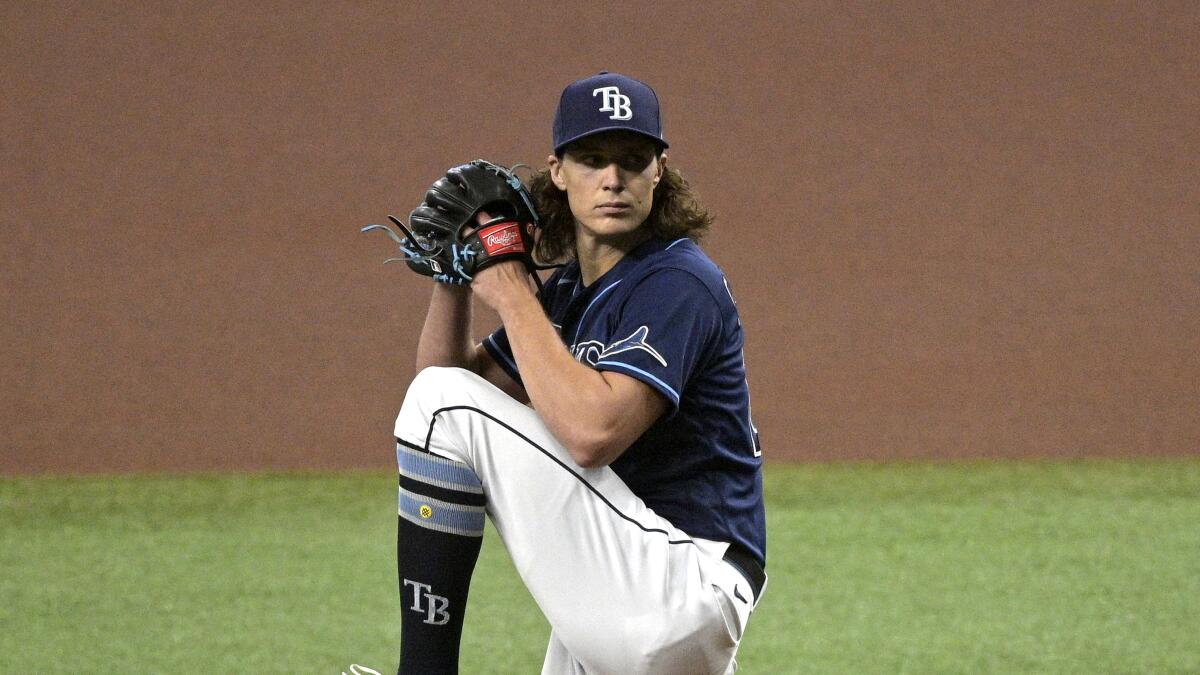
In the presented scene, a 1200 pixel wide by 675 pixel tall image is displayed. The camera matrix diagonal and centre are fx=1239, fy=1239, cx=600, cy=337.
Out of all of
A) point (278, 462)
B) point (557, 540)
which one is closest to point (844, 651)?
point (557, 540)

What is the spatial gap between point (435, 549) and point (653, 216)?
23.8 inches

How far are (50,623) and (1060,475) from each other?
3.65m

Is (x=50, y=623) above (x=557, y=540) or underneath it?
underneath

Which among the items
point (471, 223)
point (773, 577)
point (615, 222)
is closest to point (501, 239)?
point (471, 223)

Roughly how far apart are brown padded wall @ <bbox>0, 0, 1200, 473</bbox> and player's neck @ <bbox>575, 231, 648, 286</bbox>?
11.0ft

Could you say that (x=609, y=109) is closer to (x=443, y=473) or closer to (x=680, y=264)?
(x=680, y=264)

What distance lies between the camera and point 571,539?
1.61 metres

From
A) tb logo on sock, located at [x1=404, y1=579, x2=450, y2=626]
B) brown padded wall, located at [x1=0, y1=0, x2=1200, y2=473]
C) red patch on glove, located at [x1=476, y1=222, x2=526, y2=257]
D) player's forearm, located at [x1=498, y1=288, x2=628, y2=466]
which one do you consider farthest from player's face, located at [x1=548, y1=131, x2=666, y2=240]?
brown padded wall, located at [x1=0, y1=0, x2=1200, y2=473]

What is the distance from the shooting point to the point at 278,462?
16.9 feet

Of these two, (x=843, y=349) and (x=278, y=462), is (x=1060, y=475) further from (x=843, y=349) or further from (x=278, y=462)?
(x=278, y=462)

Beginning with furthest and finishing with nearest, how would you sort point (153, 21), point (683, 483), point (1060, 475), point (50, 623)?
point (153, 21)
point (1060, 475)
point (50, 623)
point (683, 483)

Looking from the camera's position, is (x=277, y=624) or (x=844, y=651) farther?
(x=277, y=624)

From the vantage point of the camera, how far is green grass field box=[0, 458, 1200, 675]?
8.82ft

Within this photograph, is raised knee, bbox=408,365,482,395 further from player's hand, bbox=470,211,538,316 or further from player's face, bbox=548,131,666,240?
player's face, bbox=548,131,666,240
